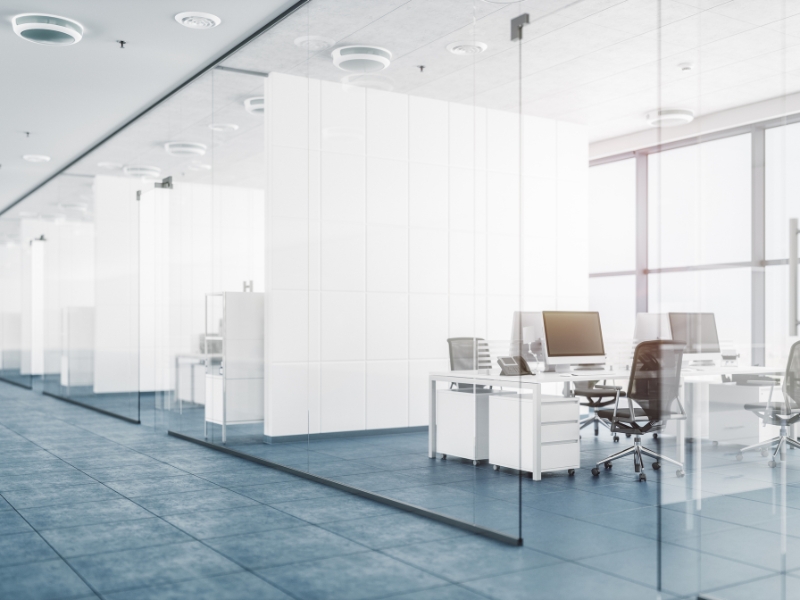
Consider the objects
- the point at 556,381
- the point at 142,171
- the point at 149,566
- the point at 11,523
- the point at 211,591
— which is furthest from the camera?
the point at 142,171

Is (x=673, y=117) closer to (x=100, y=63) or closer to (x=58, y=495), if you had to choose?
(x=58, y=495)

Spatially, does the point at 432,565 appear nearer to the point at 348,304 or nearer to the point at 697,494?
A: the point at 697,494

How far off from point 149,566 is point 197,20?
4.76 meters

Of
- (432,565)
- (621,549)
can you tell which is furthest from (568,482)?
(432,565)

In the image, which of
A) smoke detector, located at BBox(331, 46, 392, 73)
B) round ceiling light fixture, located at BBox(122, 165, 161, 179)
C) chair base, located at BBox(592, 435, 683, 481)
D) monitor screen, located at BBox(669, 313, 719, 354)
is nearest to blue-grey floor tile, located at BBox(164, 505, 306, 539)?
chair base, located at BBox(592, 435, 683, 481)

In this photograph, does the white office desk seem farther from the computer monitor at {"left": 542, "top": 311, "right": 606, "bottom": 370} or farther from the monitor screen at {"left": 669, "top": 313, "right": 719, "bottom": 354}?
the computer monitor at {"left": 542, "top": 311, "right": 606, "bottom": 370}

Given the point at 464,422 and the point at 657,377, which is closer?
the point at 657,377

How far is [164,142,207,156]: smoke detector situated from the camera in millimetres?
9188

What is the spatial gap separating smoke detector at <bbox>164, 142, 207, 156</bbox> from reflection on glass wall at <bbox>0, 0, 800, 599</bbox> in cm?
4

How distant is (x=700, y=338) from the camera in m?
3.35

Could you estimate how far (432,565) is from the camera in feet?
13.2

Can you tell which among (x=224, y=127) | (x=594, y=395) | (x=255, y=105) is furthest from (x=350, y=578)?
(x=224, y=127)

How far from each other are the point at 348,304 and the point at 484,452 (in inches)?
63.3

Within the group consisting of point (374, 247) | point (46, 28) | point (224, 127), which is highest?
point (46, 28)
